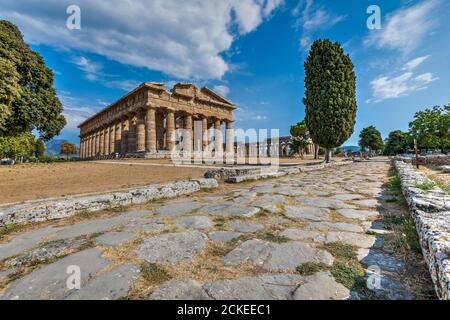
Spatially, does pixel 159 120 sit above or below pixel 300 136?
above

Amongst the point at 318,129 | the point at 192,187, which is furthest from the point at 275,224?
the point at 318,129

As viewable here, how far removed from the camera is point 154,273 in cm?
171

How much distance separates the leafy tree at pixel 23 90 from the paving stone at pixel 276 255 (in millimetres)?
18512

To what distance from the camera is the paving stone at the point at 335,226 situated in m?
2.59

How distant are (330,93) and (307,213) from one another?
17353 millimetres

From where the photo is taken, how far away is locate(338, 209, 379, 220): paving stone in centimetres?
309

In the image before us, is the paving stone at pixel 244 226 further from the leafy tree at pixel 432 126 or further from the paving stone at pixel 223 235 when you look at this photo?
the leafy tree at pixel 432 126

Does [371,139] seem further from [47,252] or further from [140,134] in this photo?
[47,252]

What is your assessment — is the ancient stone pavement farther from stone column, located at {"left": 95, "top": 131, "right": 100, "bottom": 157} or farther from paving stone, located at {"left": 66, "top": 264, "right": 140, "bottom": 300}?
stone column, located at {"left": 95, "top": 131, "right": 100, "bottom": 157}

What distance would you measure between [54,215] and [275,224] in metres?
3.44

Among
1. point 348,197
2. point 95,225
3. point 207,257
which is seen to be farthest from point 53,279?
point 348,197

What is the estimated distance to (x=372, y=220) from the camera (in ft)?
9.61

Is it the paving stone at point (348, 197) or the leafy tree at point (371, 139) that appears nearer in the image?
the paving stone at point (348, 197)

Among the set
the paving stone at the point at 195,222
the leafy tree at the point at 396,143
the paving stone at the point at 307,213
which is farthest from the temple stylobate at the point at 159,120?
the leafy tree at the point at 396,143
